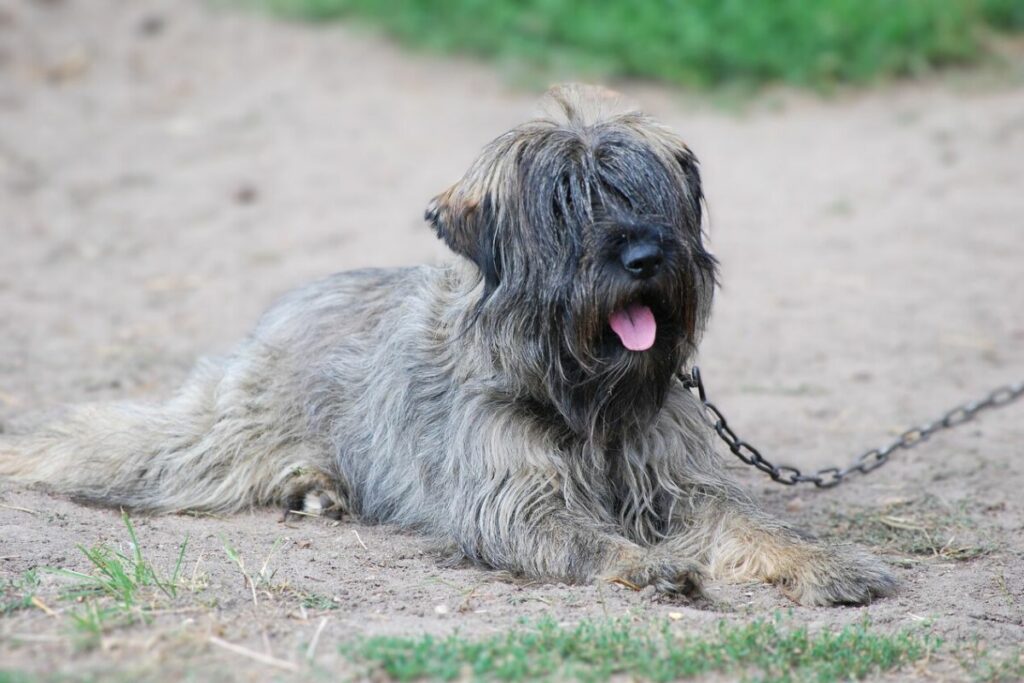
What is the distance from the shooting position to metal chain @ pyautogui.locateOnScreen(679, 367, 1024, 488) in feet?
19.6

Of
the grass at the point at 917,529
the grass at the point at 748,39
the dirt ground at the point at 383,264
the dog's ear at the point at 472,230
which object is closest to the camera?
the dirt ground at the point at 383,264

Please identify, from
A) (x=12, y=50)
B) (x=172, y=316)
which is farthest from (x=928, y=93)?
(x=12, y=50)

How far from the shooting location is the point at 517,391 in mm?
5406

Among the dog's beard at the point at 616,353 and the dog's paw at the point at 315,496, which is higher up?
the dog's beard at the point at 616,353

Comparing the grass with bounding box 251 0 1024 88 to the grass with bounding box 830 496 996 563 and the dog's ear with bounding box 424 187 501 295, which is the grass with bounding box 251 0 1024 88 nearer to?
the grass with bounding box 830 496 996 563

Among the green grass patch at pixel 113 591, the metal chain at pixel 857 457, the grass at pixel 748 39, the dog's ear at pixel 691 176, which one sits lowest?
the green grass patch at pixel 113 591

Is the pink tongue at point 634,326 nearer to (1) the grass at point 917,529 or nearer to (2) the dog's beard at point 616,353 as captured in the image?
(2) the dog's beard at point 616,353

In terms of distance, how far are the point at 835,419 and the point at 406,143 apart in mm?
6294

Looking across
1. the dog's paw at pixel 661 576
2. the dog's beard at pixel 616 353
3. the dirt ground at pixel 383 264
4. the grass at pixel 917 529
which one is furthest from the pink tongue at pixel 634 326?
the grass at pixel 917 529

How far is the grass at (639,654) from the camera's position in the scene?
4016 mm

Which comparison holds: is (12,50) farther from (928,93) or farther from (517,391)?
(517,391)

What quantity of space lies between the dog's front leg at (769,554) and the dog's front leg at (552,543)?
232 millimetres

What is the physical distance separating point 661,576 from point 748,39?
936 centimetres

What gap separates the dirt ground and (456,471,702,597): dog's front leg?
13 cm
